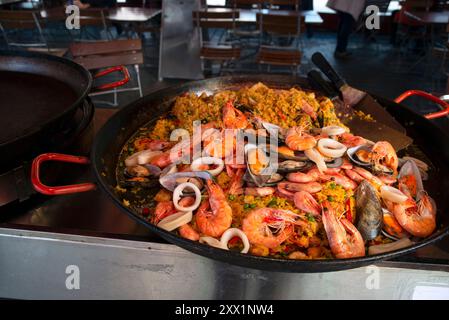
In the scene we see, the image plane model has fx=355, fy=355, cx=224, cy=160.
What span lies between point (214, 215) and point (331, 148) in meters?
0.64

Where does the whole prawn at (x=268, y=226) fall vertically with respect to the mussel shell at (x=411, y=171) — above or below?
below

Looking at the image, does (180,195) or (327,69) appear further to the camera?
(327,69)

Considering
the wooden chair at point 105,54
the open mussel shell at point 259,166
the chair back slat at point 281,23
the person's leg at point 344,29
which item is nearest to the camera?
the open mussel shell at point 259,166

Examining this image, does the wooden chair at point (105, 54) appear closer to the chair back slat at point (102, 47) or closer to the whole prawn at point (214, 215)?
the chair back slat at point (102, 47)

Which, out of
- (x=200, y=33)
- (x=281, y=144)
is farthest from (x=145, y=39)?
(x=281, y=144)

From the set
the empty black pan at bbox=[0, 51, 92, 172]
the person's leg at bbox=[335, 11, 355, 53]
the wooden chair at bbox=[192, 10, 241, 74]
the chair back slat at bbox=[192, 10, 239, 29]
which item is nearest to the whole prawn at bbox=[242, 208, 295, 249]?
the empty black pan at bbox=[0, 51, 92, 172]

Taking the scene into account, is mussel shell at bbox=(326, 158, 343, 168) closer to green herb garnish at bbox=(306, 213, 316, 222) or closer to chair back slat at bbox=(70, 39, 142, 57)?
green herb garnish at bbox=(306, 213, 316, 222)

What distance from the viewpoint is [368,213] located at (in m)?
1.26

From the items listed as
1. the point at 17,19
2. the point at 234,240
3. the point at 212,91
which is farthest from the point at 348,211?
the point at 17,19

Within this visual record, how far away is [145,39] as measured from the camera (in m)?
7.44

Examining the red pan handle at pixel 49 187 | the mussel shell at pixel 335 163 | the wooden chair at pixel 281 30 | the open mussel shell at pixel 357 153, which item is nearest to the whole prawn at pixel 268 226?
the mussel shell at pixel 335 163

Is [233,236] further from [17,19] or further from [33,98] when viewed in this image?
[17,19]

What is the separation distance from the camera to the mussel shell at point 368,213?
124 centimetres
